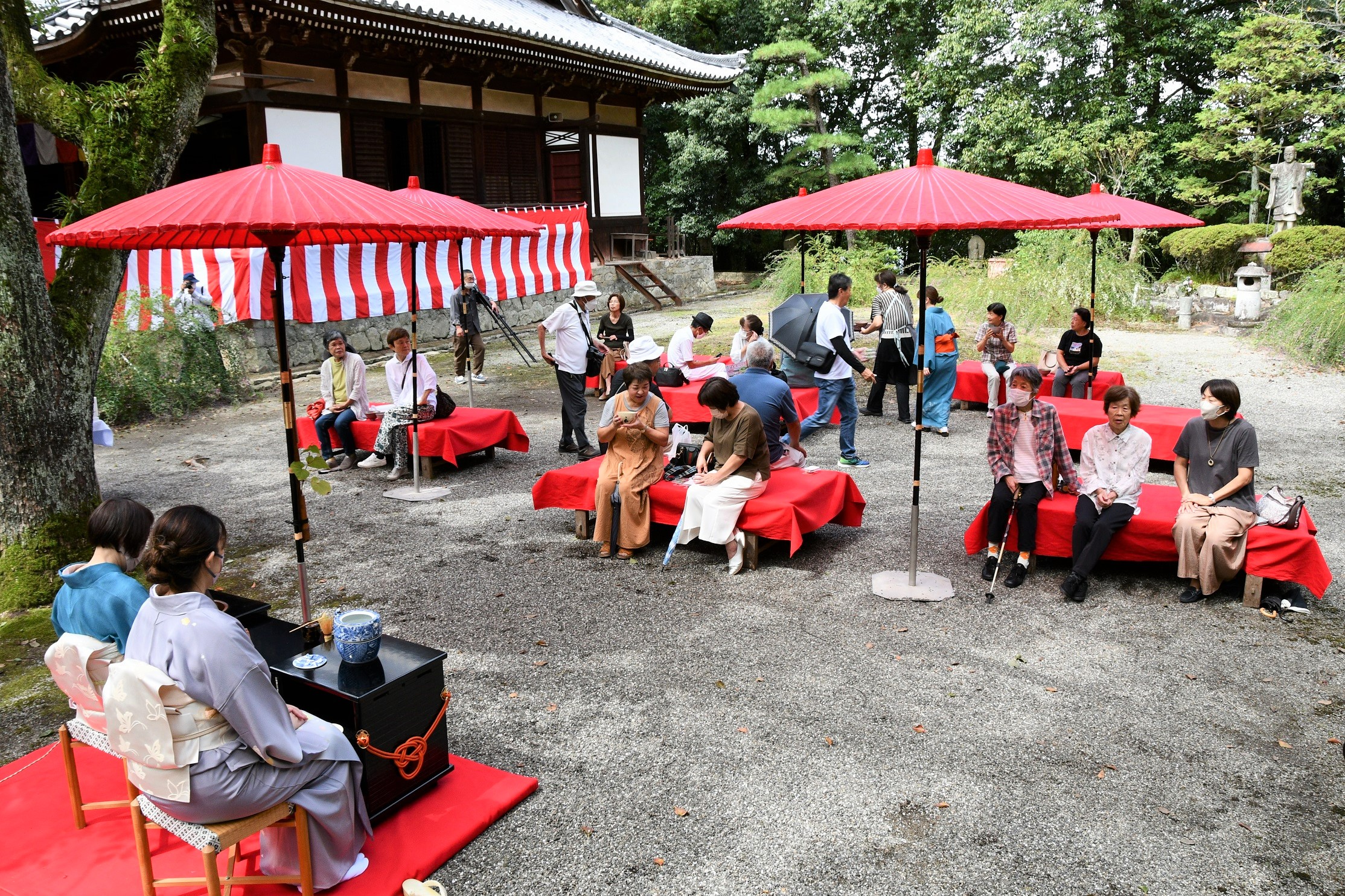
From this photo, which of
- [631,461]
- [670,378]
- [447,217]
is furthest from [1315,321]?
[447,217]

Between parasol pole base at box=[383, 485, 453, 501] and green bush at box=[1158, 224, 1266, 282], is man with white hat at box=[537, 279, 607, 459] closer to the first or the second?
parasol pole base at box=[383, 485, 453, 501]

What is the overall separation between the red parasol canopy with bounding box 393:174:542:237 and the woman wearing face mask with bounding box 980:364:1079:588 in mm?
3462

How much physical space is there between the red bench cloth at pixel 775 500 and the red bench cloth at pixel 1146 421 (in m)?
2.82

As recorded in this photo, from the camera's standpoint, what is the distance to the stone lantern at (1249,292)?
16422mm

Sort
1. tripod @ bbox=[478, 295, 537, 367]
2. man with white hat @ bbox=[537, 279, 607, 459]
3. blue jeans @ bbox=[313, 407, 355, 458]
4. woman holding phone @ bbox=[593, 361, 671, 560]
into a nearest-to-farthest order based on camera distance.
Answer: woman holding phone @ bbox=[593, 361, 671, 560]
blue jeans @ bbox=[313, 407, 355, 458]
man with white hat @ bbox=[537, 279, 607, 459]
tripod @ bbox=[478, 295, 537, 367]

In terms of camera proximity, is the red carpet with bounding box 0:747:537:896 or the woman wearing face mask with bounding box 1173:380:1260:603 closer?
the red carpet with bounding box 0:747:537:896

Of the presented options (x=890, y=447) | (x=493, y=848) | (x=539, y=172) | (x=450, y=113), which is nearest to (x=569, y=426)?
(x=890, y=447)

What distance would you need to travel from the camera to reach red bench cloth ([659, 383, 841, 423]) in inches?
396

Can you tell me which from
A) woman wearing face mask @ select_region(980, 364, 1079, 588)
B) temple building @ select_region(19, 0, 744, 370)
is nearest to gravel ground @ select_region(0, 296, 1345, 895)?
woman wearing face mask @ select_region(980, 364, 1079, 588)

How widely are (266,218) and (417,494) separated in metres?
4.38

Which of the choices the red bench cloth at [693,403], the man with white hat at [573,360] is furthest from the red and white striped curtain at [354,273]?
the red bench cloth at [693,403]

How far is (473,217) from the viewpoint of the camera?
654cm

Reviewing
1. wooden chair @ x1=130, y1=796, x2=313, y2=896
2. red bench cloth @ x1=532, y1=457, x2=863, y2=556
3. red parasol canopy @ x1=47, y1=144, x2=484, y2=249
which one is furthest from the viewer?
red bench cloth @ x1=532, y1=457, x2=863, y2=556

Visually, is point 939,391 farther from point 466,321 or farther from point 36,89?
point 36,89
